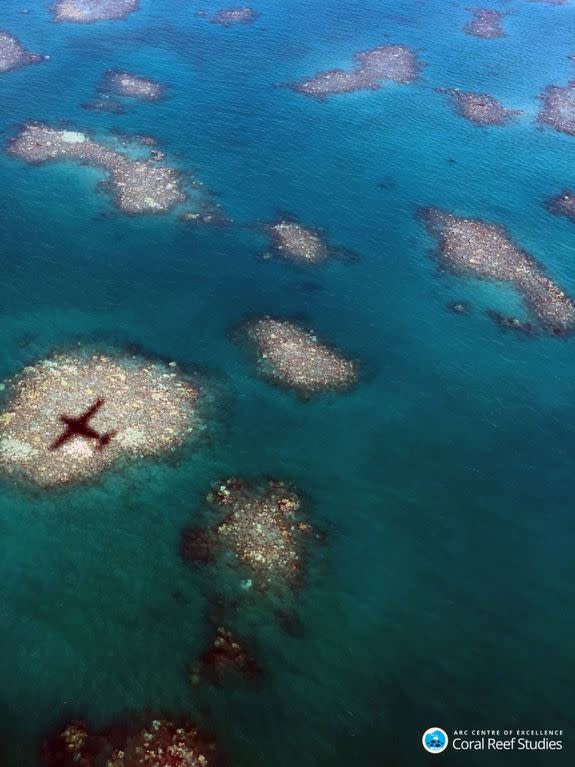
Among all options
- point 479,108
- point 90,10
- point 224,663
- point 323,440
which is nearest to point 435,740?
point 224,663

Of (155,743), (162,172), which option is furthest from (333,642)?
(162,172)

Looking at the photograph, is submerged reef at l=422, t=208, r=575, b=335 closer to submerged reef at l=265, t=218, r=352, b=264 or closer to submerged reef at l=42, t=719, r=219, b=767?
submerged reef at l=265, t=218, r=352, b=264

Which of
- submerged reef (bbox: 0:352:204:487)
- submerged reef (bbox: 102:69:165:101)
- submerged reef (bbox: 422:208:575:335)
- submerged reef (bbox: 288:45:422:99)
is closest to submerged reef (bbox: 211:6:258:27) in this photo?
submerged reef (bbox: 288:45:422:99)

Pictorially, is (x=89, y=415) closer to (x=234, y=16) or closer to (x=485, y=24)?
(x=234, y=16)

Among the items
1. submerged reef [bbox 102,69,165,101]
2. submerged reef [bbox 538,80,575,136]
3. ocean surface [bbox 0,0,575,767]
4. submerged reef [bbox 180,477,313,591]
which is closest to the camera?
ocean surface [bbox 0,0,575,767]

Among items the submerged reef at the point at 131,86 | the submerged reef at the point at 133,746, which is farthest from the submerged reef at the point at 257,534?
the submerged reef at the point at 131,86

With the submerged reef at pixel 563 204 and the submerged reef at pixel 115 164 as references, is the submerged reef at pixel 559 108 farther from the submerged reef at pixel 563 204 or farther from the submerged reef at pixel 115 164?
the submerged reef at pixel 115 164

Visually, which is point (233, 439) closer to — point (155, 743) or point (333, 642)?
point (333, 642)
